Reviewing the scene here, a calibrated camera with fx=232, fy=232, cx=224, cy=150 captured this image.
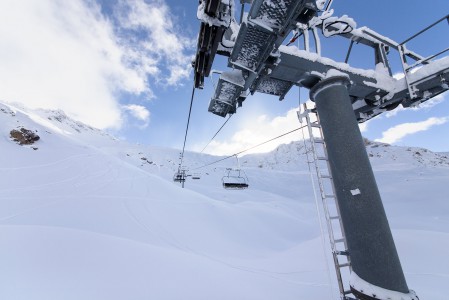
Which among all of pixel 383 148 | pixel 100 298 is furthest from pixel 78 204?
pixel 383 148

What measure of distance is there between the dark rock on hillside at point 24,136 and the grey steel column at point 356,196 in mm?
37201

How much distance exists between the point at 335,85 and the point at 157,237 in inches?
373

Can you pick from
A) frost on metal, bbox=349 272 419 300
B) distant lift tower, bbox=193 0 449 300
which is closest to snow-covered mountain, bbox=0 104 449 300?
frost on metal, bbox=349 272 419 300

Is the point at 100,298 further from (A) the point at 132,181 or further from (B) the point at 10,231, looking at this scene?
(A) the point at 132,181

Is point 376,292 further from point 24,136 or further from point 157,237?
point 24,136

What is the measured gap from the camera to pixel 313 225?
51.5 feet

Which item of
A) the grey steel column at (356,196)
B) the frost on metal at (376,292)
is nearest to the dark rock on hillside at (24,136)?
the grey steel column at (356,196)

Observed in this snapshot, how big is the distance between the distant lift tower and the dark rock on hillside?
35.2m

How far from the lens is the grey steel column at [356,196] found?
3.03 meters

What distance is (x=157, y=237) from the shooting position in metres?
10.3

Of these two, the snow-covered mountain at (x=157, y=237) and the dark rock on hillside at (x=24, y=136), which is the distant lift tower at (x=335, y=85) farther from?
the dark rock on hillside at (x=24, y=136)

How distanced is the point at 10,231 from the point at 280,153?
6505cm

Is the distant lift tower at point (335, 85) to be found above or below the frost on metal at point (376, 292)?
above

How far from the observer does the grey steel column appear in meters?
3.03
